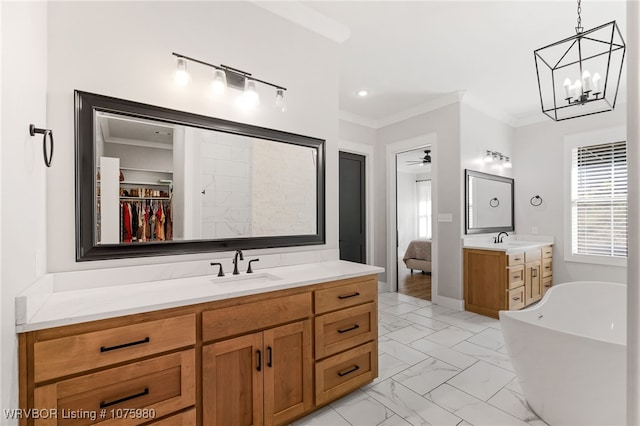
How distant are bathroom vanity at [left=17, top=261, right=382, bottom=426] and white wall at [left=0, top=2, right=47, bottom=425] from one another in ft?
0.45

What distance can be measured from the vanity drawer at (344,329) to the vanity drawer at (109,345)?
Result: 80cm

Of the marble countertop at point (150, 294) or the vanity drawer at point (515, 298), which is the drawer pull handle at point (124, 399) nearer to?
the marble countertop at point (150, 294)

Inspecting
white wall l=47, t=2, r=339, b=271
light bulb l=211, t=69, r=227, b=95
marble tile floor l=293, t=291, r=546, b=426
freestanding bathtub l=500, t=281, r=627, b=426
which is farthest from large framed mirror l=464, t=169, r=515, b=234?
light bulb l=211, t=69, r=227, b=95

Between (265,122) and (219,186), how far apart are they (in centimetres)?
62

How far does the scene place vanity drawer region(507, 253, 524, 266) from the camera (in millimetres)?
3664

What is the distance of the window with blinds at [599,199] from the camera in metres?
4.08

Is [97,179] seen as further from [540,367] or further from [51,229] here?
[540,367]

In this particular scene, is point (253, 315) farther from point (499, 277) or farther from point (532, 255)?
point (532, 255)

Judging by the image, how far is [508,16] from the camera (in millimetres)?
2516

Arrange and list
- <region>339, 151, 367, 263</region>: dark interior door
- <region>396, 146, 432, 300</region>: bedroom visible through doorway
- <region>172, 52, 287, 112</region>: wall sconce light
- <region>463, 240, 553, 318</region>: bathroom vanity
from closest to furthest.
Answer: <region>172, 52, 287, 112</region>: wall sconce light → <region>463, 240, 553, 318</region>: bathroom vanity → <region>339, 151, 367, 263</region>: dark interior door → <region>396, 146, 432, 300</region>: bedroom visible through doorway

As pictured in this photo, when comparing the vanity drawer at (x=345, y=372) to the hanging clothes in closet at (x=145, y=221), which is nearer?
the hanging clothes in closet at (x=145, y=221)

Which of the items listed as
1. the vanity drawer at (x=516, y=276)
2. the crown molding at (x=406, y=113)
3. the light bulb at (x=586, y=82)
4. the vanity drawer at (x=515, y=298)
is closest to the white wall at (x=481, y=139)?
the crown molding at (x=406, y=113)

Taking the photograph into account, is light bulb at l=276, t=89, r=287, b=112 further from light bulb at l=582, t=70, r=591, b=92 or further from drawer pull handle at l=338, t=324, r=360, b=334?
light bulb at l=582, t=70, r=591, b=92

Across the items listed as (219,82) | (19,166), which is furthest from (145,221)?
(219,82)
